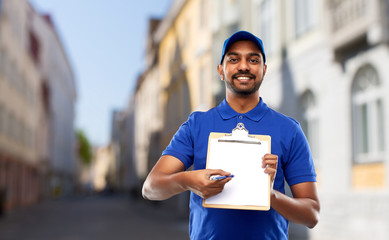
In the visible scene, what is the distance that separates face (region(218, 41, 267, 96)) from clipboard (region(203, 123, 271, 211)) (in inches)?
7.1

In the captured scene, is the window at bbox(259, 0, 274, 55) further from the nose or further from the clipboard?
the clipboard

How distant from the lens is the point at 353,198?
1340cm

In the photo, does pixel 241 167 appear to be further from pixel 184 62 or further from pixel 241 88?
pixel 184 62

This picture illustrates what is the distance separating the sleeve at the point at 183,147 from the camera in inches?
81.4

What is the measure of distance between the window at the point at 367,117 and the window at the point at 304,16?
9.72ft

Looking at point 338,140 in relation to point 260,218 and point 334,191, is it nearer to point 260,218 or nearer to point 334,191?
point 334,191

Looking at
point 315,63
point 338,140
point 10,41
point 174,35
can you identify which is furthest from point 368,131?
point 10,41

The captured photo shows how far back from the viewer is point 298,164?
6.64 feet

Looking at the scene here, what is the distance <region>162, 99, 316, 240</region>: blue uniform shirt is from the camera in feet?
6.50

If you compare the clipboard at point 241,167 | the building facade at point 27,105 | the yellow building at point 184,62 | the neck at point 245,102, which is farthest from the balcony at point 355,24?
the building facade at point 27,105

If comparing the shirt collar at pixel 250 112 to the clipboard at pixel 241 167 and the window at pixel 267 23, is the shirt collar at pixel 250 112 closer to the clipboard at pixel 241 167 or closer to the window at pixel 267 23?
the clipboard at pixel 241 167

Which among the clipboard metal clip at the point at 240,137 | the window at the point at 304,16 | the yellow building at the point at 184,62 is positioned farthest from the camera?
the yellow building at the point at 184,62

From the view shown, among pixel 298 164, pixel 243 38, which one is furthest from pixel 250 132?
pixel 243 38

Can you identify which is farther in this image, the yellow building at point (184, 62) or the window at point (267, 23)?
the yellow building at point (184, 62)
